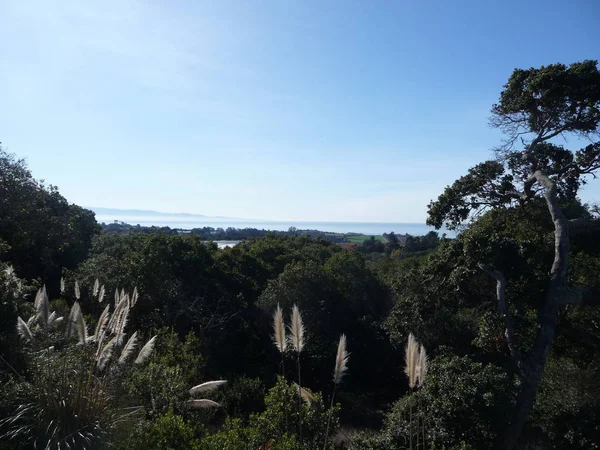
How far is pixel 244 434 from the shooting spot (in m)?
4.52

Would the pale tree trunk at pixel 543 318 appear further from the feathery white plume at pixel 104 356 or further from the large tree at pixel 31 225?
the large tree at pixel 31 225

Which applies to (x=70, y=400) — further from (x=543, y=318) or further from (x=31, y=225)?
(x=31, y=225)

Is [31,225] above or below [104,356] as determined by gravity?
above

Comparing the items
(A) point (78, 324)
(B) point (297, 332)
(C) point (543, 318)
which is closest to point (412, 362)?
(B) point (297, 332)

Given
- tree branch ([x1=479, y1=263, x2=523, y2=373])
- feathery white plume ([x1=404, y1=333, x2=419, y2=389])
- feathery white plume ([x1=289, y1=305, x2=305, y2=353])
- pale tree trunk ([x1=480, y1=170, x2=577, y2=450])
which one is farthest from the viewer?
tree branch ([x1=479, y1=263, x2=523, y2=373])

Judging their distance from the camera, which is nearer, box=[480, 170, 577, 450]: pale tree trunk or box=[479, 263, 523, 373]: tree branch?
box=[480, 170, 577, 450]: pale tree trunk

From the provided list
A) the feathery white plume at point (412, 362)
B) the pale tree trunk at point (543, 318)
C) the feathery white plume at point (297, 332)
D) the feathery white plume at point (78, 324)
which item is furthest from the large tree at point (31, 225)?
the pale tree trunk at point (543, 318)

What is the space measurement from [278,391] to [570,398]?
621cm

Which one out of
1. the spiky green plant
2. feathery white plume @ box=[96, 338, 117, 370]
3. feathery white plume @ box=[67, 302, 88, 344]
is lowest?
the spiky green plant

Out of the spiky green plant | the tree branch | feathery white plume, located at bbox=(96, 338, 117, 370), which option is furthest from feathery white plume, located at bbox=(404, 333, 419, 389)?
the tree branch

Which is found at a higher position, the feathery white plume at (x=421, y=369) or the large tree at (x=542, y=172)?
the large tree at (x=542, y=172)

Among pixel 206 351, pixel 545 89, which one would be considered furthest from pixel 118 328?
pixel 545 89

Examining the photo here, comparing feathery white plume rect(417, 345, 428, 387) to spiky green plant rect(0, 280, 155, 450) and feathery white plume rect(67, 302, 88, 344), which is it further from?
feathery white plume rect(67, 302, 88, 344)

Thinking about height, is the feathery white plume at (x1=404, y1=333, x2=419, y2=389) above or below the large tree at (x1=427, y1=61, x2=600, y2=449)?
below
